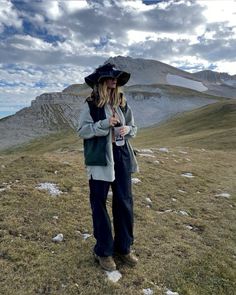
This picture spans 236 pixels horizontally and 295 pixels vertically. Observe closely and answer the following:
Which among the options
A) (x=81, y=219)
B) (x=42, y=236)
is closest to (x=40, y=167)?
(x=81, y=219)

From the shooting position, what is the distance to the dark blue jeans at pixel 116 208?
627 cm

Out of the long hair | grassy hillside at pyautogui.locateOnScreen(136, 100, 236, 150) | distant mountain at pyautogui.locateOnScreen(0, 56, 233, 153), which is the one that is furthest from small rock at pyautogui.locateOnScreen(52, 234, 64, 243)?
distant mountain at pyautogui.locateOnScreen(0, 56, 233, 153)

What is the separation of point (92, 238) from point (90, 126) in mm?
2893

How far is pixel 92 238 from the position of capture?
7656 millimetres

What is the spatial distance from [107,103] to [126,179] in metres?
1.46

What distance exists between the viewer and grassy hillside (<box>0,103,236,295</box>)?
243 inches

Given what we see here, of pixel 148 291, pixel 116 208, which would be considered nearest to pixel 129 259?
pixel 148 291

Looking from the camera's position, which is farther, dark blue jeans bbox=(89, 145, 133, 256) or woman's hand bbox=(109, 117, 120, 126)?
dark blue jeans bbox=(89, 145, 133, 256)

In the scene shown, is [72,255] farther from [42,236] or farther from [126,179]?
[126,179]

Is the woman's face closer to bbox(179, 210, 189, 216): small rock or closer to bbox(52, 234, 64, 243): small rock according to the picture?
bbox(52, 234, 64, 243): small rock

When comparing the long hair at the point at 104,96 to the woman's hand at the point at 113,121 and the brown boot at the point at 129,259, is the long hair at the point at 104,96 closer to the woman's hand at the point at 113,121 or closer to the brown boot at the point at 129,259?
the woman's hand at the point at 113,121

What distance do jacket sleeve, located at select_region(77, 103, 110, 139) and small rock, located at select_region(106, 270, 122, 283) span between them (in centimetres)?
258

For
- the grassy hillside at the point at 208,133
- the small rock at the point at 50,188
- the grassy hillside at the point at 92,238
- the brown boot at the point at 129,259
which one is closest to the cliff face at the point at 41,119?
the grassy hillside at the point at 208,133

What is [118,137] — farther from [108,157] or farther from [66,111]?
[66,111]
